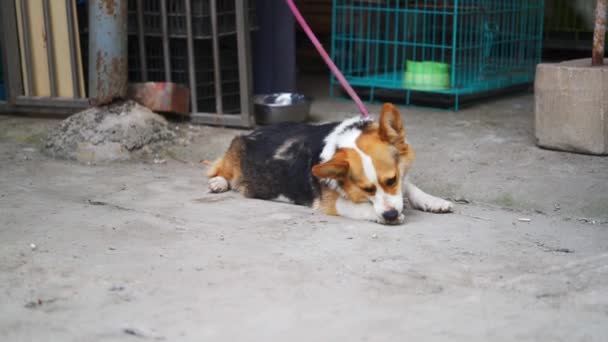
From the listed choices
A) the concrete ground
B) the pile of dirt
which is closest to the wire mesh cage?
the pile of dirt

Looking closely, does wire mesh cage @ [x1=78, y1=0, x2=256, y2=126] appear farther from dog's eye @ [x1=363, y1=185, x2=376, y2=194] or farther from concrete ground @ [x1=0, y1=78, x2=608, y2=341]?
dog's eye @ [x1=363, y1=185, x2=376, y2=194]

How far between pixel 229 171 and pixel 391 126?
1244mm

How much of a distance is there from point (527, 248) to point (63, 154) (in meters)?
3.47

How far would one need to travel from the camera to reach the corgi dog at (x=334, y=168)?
3.97 metres

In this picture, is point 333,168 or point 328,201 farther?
point 328,201

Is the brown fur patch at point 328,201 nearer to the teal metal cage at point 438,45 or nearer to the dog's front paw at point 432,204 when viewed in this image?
the dog's front paw at point 432,204

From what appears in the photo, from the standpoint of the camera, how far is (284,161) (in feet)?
14.9

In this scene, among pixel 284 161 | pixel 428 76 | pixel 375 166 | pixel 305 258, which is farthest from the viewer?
pixel 428 76

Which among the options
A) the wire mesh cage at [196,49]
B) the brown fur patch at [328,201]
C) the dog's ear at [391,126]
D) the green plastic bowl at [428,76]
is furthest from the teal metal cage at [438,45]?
the brown fur patch at [328,201]

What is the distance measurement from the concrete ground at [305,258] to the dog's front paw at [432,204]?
0.06 m

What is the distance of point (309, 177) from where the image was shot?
4414 millimetres

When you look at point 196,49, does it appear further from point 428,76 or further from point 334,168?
point 334,168

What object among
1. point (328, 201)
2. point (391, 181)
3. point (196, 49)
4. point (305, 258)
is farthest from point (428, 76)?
point (305, 258)

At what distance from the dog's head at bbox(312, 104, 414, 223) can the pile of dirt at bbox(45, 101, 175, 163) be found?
2.00 metres
